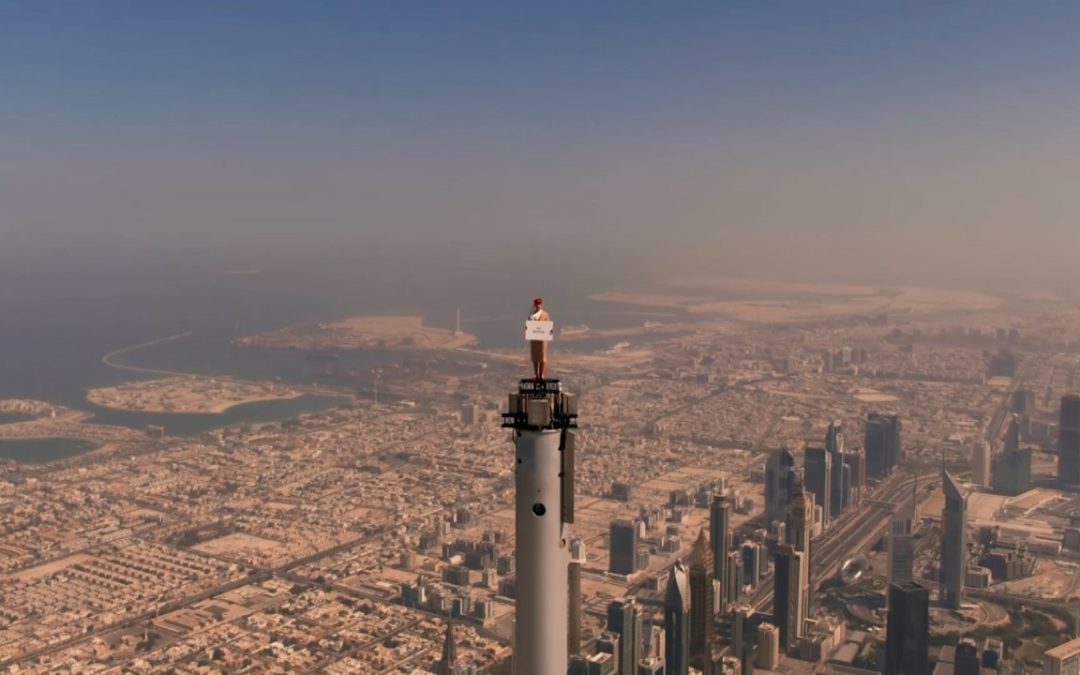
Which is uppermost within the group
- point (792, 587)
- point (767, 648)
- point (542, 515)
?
point (542, 515)

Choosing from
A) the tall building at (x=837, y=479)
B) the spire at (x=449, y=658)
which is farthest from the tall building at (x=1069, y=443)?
the spire at (x=449, y=658)

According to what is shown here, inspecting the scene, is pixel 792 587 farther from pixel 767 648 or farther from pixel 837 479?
pixel 837 479

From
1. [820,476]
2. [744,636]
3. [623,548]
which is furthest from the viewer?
[820,476]

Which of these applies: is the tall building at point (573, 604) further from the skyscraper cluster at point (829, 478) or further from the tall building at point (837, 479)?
the tall building at point (837, 479)

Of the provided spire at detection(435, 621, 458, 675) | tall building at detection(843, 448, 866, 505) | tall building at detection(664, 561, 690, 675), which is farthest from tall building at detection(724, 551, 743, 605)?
tall building at detection(843, 448, 866, 505)

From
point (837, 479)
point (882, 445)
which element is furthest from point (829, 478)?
point (882, 445)

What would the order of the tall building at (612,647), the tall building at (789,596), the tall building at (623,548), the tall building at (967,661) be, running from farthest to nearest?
the tall building at (623,548), the tall building at (789,596), the tall building at (967,661), the tall building at (612,647)

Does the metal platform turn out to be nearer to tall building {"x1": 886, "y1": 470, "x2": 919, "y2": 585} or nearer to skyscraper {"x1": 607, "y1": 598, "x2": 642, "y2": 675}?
skyscraper {"x1": 607, "y1": 598, "x2": 642, "y2": 675}
